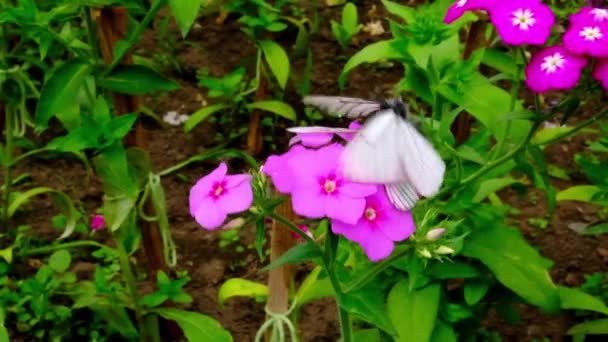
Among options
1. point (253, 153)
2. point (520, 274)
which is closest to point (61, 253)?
point (253, 153)

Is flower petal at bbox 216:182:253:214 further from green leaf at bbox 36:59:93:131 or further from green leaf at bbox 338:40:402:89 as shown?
green leaf at bbox 36:59:93:131

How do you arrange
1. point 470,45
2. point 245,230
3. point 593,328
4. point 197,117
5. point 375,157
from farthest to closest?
point 197,117 → point 245,230 → point 470,45 → point 593,328 → point 375,157

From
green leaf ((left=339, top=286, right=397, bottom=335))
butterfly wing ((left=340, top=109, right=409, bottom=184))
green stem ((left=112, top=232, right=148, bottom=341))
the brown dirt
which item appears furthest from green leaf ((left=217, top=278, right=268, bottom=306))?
butterfly wing ((left=340, top=109, right=409, bottom=184))

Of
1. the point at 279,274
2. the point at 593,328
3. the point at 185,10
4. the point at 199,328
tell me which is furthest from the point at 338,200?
the point at 593,328

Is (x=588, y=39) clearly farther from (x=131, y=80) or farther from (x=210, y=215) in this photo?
(x=131, y=80)

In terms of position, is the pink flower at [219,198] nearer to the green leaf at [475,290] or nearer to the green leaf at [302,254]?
the green leaf at [302,254]

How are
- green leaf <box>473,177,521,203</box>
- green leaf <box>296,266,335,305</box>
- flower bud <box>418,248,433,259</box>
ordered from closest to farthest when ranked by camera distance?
1. flower bud <box>418,248,433,259</box>
2. green leaf <box>296,266,335,305</box>
3. green leaf <box>473,177,521,203</box>
